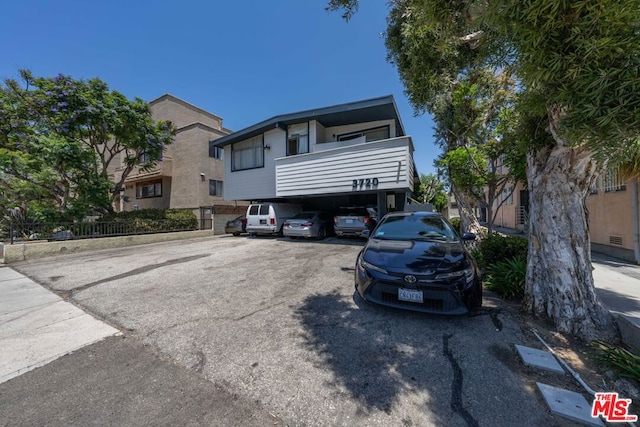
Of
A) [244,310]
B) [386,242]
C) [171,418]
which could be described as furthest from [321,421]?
[386,242]

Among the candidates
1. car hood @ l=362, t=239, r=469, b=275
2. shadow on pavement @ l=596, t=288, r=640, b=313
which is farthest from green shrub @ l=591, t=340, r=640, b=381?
shadow on pavement @ l=596, t=288, r=640, b=313

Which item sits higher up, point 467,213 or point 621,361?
point 467,213

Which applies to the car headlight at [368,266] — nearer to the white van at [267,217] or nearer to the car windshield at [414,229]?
the car windshield at [414,229]

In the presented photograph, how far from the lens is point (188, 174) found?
16.7 m

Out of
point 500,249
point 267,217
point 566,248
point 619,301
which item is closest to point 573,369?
point 566,248

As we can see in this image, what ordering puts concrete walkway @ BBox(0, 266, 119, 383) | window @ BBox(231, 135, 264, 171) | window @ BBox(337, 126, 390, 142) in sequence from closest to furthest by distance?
concrete walkway @ BBox(0, 266, 119, 383), window @ BBox(337, 126, 390, 142), window @ BBox(231, 135, 264, 171)

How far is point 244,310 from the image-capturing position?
3670 mm

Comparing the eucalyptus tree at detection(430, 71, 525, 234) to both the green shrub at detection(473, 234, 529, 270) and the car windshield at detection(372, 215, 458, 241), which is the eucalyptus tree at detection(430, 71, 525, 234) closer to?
the green shrub at detection(473, 234, 529, 270)

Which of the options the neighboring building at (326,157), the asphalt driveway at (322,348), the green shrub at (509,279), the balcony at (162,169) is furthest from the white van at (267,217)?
the balcony at (162,169)

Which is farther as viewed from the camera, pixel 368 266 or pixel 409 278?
pixel 368 266

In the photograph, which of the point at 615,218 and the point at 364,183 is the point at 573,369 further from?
the point at 615,218

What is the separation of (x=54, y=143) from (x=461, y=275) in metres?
14.2

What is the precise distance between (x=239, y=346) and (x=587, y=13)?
175 inches

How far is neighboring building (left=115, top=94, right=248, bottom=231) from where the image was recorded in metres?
16.2
